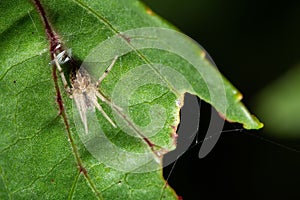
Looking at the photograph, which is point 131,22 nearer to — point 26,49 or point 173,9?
point 26,49

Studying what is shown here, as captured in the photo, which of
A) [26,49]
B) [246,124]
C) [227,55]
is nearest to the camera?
[246,124]

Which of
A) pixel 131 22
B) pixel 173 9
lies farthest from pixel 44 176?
pixel 173 9

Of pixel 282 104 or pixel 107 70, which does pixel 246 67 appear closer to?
pixel 282 104

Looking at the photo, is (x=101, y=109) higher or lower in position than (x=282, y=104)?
higher

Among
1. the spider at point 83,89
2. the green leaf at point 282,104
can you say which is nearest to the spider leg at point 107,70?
the spider at point 83,89

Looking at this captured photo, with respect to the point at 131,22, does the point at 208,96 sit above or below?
below

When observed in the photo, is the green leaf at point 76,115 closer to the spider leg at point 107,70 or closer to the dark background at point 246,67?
the spider leg at point 107,70

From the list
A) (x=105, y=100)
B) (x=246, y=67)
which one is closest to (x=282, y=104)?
(x=246, y=67)
